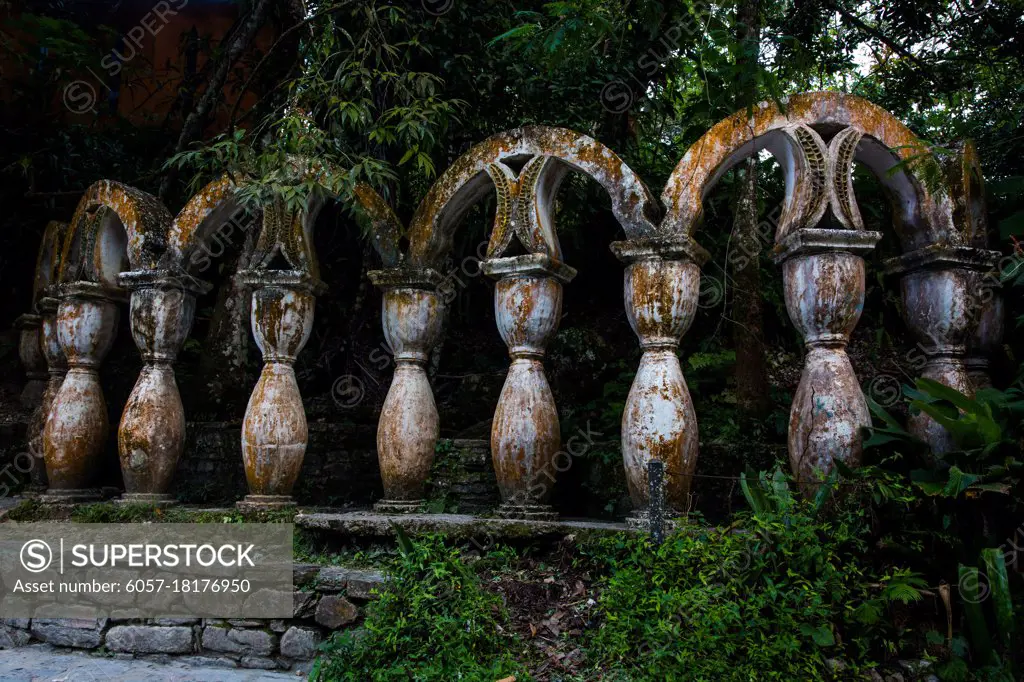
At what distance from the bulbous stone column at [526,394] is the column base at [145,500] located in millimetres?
2273

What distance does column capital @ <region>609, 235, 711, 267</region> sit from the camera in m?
4.33

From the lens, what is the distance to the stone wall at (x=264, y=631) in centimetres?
405

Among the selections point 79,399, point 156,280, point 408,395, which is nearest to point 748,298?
point 408,395

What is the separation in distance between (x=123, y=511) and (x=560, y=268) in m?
3.08

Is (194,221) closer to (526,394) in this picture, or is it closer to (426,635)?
(526,394)

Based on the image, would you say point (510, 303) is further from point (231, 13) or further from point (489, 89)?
point (231, 13)

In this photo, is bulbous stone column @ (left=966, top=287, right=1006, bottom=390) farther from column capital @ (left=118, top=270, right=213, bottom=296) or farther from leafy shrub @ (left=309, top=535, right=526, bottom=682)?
column capital @ (left=118, top=270, right=213, bottom=296)

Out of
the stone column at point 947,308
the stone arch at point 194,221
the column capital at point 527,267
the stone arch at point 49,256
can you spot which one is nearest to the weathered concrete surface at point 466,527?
the column capital at point 527,267

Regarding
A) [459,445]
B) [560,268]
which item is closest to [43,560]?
[459,445]

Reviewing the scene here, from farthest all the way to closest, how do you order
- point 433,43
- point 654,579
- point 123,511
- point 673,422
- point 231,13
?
point 231,13 < point 433,43 < point 123,511 < point 673,422 < point 654,579

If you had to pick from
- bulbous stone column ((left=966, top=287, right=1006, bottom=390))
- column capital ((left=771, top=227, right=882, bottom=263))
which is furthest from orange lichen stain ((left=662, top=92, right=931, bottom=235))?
bulbous stone column ((left=966, top=287, right=1006, bottom=390))

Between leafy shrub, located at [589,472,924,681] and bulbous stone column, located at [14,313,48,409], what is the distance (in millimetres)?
5174

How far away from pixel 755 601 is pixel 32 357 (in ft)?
19.4

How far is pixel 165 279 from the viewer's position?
5.39 metres
